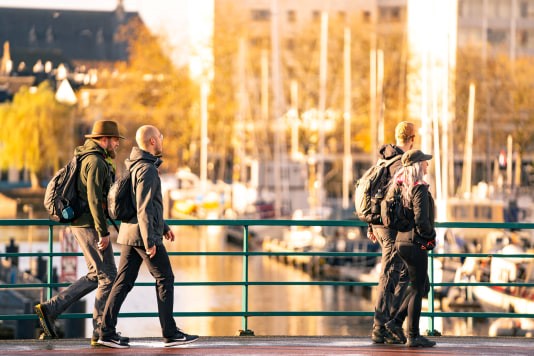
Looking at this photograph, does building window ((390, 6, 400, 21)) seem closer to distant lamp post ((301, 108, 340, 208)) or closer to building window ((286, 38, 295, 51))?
building window ((286, 38, 295, 51))

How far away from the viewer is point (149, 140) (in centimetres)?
1183

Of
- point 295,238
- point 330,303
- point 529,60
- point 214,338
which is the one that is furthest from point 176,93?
point 214,338

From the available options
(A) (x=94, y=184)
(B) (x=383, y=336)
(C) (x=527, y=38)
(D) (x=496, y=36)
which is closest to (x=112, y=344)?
(A) (x=94, y=184)

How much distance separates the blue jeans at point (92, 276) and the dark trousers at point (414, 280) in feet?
7.94

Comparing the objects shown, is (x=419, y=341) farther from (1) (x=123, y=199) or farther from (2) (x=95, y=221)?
(2) (x=95, y=221)

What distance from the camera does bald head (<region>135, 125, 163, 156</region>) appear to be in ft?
38.8

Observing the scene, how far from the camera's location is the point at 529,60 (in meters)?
97.1

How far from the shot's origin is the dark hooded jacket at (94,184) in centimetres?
1195

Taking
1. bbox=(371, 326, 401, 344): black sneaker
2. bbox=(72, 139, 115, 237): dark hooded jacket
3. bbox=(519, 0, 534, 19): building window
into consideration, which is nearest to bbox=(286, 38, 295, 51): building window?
bbox=(519, 0, 534, 19): building window

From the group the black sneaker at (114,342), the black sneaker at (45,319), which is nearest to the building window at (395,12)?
the black sneaker at (45,319)

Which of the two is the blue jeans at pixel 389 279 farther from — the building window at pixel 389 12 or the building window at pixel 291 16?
the building window at pixel 291 16

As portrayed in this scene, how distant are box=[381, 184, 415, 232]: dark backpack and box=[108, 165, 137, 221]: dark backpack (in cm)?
206

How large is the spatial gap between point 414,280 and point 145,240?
2301 mm

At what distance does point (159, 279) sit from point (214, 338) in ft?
4.71
